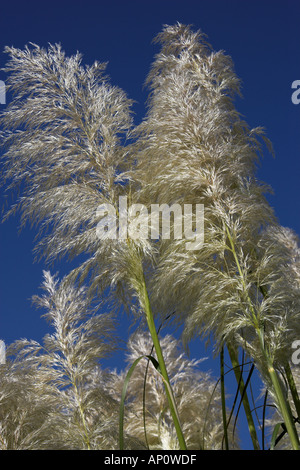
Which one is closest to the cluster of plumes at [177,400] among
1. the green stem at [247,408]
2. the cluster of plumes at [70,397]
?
the cluster of plumes at [70,397]

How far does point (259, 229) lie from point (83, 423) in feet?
4.73

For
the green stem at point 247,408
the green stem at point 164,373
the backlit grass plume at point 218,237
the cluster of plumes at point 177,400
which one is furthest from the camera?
the cluster of plumes at point 177,400

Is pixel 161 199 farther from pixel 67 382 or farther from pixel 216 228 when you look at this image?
pixel 67 382

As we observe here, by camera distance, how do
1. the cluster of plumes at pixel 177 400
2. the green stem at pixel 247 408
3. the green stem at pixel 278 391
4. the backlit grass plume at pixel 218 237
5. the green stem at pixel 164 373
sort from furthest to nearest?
the cluster of plumes at pixel 177 400 < the green stem at pixel 247 408 < the backlit grass plume at pixel 218 237 < the green stem at pixel 164 373 < the green stem at pixel 278 391

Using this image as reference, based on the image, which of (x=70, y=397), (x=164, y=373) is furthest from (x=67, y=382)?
(x=164, y=373)

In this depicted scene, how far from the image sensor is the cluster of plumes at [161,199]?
2.87 meters

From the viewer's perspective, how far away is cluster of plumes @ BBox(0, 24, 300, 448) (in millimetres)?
2867

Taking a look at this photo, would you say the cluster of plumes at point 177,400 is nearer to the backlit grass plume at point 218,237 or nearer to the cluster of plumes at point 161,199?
the cluster of plumes at point 161,199

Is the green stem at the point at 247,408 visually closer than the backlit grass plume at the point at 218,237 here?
No

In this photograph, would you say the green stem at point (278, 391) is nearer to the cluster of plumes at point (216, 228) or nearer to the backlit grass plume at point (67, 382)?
the cluster of plumes at point (216, 228)

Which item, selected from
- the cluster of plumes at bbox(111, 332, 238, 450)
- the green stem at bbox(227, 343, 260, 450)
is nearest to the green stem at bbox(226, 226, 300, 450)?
the green stem at bbox(227, 343, 260, 450)

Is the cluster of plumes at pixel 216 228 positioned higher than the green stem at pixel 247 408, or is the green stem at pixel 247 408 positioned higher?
the cluster of plumes at pixel 216 228
